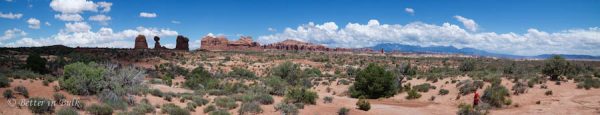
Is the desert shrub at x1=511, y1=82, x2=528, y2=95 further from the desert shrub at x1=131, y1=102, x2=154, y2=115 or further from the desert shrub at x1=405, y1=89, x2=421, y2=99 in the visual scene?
the desert shrub at x1=131, y1=102, x2=154, y2=115

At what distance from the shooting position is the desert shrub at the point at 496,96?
22.6m

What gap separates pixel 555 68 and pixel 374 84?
11442 mm

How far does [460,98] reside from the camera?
25.9 m

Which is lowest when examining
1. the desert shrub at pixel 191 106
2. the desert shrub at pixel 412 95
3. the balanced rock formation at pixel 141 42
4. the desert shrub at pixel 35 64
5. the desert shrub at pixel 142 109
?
the desert shrub at pixel 412 95

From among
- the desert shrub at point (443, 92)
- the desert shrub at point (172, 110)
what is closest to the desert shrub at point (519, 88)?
the desert shrub at point (443, 92)

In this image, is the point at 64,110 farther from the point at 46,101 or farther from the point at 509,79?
the point at 509,79

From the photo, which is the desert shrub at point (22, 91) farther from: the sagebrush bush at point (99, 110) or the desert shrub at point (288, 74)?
the desert shrub at point (288, 74)

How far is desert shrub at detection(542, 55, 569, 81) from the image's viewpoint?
27.5 m

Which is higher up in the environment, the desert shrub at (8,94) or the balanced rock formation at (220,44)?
the balanced rock formation at (220,44)

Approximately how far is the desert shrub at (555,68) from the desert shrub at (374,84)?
9.76 meters

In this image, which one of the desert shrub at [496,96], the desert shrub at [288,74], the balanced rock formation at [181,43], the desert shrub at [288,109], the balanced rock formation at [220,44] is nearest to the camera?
the desert shrub at [288,109]

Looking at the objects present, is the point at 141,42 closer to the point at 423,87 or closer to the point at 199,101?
the point at 423,87

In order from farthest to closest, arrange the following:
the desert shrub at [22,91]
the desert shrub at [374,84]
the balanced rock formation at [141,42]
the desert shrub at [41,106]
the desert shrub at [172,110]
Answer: the balanced rock formation at [141,42] < the desert shrub at [374,84] < the desert shrub at [172,110] < the desert shrub at [22,91] < the desert shrub at [41,106]

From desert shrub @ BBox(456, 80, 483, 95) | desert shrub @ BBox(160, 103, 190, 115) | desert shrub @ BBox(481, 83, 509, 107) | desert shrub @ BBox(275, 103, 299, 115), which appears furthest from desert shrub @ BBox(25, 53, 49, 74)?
desert shrub @ BBox(481, 83, 509, 107)
